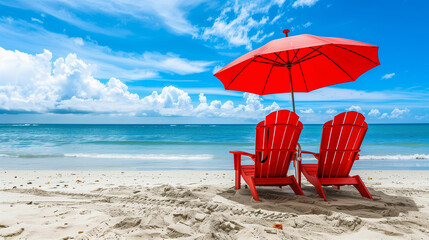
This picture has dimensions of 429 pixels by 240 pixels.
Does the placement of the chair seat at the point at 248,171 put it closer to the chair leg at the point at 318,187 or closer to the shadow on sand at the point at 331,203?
the shadow on sand at the point at 331,203

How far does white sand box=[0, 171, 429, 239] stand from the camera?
2.25 meters

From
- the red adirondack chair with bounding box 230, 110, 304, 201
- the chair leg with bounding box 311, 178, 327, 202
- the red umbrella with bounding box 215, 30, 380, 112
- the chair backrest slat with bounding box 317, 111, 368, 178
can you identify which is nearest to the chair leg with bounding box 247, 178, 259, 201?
the red adirondack chair with bounding box 230, 110, 304, 201

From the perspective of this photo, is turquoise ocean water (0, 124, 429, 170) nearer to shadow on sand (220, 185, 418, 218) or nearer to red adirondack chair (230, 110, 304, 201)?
shadow on sand (220, 185, 418, 218)

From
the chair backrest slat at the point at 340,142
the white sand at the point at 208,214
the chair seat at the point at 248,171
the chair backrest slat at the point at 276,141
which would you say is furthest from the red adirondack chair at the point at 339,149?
the chair seat at the point at 248,171

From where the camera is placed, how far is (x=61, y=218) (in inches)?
104

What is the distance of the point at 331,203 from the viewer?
127 inches

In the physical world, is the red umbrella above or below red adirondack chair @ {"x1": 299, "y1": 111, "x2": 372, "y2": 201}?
above

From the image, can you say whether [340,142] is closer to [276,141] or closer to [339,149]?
[339,149]

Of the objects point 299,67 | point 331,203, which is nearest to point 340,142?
point 331,203

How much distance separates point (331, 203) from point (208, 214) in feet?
5.36

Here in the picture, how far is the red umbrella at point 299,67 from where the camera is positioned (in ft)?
12.1

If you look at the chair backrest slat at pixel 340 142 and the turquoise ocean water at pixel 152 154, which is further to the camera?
the turquoise ocean water at pixel 152 154

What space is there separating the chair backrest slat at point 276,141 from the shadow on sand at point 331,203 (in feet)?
1.32

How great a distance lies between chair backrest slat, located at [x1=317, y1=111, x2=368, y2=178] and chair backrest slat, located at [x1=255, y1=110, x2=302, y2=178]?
0.39m
